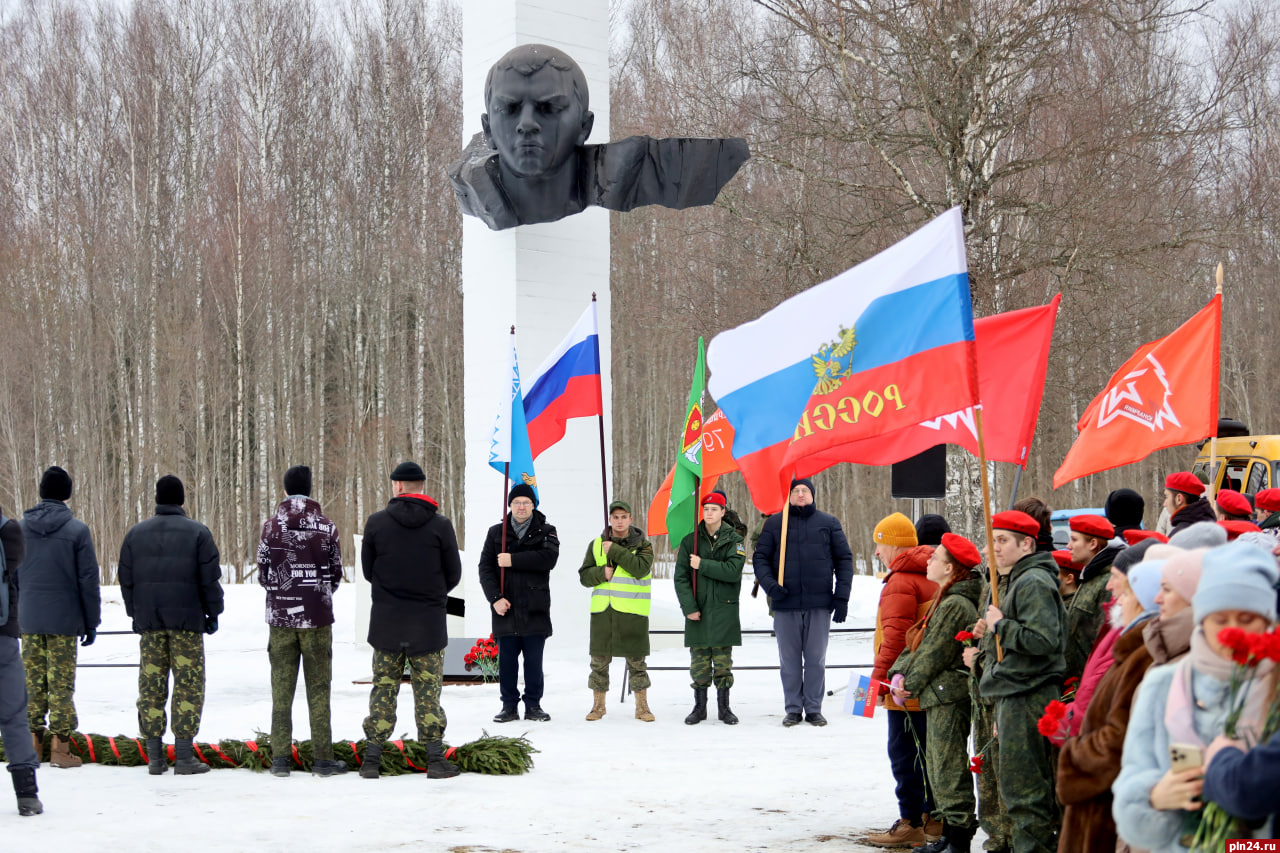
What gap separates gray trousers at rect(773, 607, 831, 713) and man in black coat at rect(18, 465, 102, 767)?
499 centimetres

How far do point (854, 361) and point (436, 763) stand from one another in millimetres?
3820

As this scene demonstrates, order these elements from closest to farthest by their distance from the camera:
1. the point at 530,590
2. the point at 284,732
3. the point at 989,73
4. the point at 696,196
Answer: the point at 284,732 → the point at 530,590 → the point at 696,196 → the point at 989,73

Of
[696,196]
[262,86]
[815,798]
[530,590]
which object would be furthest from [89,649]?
[262,86]

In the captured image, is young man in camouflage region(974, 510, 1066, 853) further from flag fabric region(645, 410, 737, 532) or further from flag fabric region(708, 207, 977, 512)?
flag fabric region(645, 410, 737, 532)

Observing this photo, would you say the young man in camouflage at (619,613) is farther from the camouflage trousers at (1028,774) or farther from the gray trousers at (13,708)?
the camouflage trousers at (1028,774)

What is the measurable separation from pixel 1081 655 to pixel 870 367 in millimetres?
1550

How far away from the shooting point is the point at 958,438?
6895mm

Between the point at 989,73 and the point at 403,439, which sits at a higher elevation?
the point at 989,73

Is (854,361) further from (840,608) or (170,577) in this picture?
(170,577)

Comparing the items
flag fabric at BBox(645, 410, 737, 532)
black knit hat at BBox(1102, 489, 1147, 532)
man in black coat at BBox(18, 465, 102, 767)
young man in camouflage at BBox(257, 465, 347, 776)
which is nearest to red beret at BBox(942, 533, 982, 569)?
black knit hat at BBox(1102, 489, 1147, 532)

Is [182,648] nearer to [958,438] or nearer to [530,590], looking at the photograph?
[530,590]

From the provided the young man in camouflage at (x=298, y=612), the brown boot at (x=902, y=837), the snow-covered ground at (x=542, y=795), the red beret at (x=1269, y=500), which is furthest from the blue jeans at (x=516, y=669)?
the red beret at (x=1269, y=500)

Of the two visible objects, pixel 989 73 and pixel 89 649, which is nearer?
pixel 989 73

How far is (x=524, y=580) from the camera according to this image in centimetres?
1019
